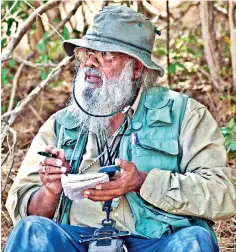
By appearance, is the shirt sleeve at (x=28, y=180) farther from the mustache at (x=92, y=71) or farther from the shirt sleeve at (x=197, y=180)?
the shirt sleeve at (x=197, y=180)

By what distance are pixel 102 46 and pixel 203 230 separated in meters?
1.22

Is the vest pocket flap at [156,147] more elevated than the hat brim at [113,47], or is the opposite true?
the hat brim at [113,47]

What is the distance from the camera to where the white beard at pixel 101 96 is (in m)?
5.07

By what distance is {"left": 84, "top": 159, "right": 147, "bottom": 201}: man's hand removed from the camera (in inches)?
179

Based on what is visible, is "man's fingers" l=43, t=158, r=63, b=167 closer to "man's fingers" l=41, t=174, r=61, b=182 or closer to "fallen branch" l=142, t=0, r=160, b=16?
"man's fingers" l=41, t=174, r=61, b=182

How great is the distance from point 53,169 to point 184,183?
2.27 ft

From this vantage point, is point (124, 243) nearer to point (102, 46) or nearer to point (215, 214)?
point (215, 214)

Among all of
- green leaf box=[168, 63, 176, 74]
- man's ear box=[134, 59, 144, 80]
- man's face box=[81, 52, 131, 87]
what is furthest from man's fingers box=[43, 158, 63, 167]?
green leaf box=[168, 63, 176, 74]

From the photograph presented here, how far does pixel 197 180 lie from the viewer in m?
4.75

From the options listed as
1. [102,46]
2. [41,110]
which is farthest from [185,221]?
[41,110]

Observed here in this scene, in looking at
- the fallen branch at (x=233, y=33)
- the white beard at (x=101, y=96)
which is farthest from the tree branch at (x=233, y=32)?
the white beard at (x=101, y=96)

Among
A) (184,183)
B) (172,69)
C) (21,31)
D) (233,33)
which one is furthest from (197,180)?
(172,69)

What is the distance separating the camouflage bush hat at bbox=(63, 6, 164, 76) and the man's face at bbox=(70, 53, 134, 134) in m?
0.09

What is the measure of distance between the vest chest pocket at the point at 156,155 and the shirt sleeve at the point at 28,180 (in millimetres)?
555
